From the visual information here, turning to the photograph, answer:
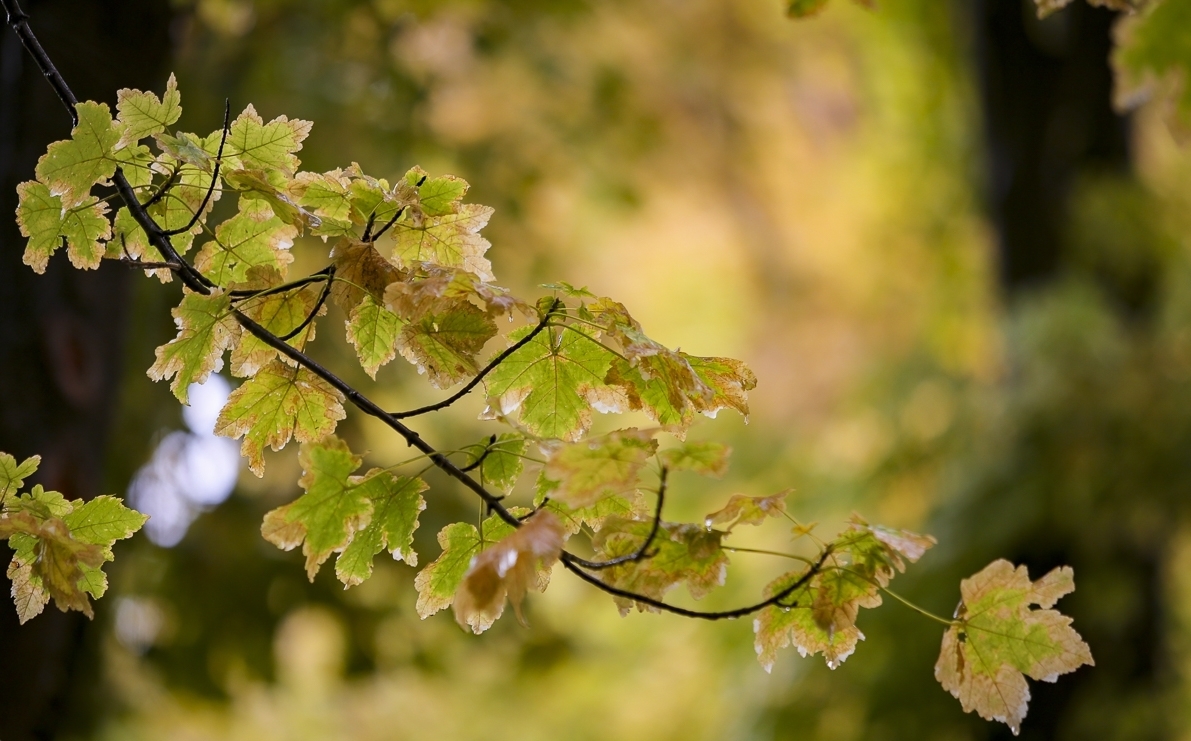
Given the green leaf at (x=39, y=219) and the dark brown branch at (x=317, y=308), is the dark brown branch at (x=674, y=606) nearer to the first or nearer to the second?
the dark brown branch at (x=317, y=308)

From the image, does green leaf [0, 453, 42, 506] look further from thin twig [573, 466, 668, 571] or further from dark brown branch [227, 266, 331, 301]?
thin twig [573, 466, 668, 571]

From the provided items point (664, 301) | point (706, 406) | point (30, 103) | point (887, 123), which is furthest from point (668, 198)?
point (706, 406)

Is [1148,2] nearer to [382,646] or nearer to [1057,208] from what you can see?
[1057,208]

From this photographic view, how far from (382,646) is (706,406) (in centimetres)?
255

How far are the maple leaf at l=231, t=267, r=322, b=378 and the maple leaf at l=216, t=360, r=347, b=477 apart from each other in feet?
0.06

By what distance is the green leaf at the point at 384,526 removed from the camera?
786 millimetres

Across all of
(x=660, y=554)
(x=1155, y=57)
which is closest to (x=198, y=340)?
(x=660, y=554)

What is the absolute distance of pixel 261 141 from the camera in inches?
32.5

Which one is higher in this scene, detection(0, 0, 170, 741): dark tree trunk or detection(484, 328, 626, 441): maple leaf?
detection(484, 328, 626, 441): maple leaf

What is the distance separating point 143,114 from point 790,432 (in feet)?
13.6

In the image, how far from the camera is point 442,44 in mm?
3852

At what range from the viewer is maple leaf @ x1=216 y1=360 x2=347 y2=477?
0.81 m

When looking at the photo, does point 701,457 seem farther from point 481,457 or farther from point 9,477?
point 9,477

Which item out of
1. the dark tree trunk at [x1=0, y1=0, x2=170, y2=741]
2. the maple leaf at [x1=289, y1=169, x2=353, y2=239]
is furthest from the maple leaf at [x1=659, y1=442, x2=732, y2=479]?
the dark tree trunk at [x1=0, y1=0, x2=170, y2=741]
